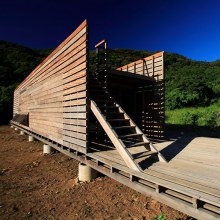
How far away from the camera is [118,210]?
460 cm

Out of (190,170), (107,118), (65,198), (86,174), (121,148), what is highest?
(107,118)

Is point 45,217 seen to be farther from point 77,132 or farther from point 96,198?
point 77,132

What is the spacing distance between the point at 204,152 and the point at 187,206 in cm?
348

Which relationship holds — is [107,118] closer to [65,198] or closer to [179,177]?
[65,198]

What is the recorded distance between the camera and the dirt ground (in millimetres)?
4477

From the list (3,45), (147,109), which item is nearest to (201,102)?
(147,109)

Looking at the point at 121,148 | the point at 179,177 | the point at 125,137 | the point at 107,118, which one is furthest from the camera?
the point at 107,118

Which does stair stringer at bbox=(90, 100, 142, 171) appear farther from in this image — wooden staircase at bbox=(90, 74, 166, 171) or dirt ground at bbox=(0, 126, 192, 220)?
dirt ground at bbox=(0, 126, 192, 220)

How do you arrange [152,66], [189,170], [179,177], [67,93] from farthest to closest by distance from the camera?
[152,66] → [67,93] → [189,170] → [179,177]

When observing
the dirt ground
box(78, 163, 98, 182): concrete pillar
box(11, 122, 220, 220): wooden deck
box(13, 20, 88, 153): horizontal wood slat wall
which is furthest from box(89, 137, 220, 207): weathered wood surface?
box(13, 20, 88, 153): horizontal wood slat wall

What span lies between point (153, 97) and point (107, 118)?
3111mm

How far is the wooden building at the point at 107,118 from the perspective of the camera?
372 cm

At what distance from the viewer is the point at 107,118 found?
7.07 metres

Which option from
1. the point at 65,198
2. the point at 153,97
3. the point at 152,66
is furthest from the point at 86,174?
the point at 152,66
